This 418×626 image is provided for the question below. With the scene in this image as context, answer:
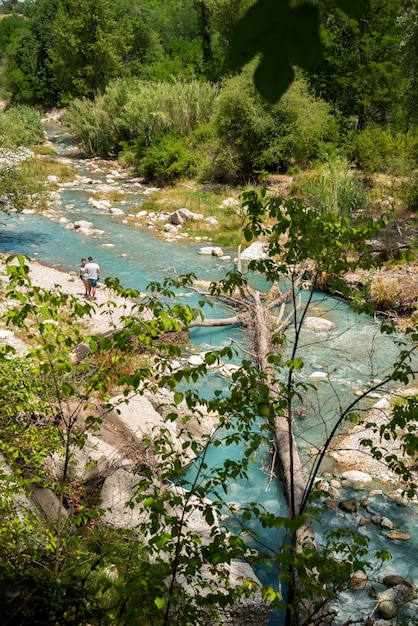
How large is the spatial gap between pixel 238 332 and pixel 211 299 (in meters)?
1.92

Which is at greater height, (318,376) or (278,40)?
(278,40)

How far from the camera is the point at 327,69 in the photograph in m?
26.2

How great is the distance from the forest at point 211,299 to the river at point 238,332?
27 cm

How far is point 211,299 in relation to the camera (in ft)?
44.3

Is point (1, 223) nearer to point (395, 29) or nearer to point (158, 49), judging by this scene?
point (395, 29)

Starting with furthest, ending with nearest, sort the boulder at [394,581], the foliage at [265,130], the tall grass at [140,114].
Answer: the tall grass at [140,114]
the foliage at [265,130]
the boulder at [394,581]

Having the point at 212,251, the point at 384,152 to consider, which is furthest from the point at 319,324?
the point at 384,152

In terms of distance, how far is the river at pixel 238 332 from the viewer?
6.67m

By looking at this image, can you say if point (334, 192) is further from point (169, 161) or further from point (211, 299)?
point (169, 161)

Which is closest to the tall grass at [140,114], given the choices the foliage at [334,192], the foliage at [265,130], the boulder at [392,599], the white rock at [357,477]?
the foliage at [265,130]

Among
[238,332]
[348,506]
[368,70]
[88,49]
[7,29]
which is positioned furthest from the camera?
[7,29]

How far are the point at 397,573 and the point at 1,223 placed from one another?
1601 cm

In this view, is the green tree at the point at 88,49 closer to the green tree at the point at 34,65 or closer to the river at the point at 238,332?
the green tree at the point at 34,65

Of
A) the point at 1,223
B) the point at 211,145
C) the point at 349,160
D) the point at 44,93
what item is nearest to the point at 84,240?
the point at 1,223
